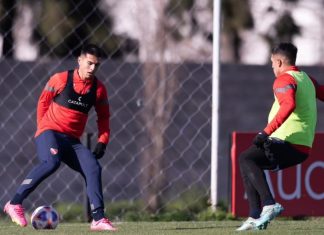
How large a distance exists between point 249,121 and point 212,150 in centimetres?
180

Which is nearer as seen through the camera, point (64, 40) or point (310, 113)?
point (310, 113)

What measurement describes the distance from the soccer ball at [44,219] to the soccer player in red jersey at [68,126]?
115 millimetres

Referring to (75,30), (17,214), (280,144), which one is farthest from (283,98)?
(75,30)

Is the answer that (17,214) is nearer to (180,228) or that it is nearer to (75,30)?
(180,228)

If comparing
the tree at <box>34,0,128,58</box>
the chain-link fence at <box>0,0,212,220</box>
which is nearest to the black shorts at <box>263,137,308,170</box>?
the chain-link fence at <box>0,0,212,220</box>

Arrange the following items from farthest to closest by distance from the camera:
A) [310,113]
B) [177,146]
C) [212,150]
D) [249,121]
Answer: [249,121] → [177,146] → [212,150] → [310,113]

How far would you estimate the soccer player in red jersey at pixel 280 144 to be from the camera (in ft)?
30.7

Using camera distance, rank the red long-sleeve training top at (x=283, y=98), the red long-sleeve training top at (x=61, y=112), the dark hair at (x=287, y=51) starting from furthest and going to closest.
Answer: the red long-sleeve training top at (x=61, y=112)
the dark hair at (x=287, y=51)
the red long-sleeve training top at (x=283, y=98)

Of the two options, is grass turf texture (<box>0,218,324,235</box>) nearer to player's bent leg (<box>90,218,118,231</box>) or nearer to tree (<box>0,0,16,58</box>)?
player's bent leg (<box>90,218,118,231</box>)

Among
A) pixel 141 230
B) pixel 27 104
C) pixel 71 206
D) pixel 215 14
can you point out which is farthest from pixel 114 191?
pixel 141 230

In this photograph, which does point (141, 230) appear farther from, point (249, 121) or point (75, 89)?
point (249, 121)

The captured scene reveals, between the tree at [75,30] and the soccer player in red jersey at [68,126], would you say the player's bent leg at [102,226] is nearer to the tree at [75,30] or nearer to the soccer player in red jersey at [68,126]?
the soccer player in red jersey at [68,126]

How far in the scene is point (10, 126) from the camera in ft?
40.5

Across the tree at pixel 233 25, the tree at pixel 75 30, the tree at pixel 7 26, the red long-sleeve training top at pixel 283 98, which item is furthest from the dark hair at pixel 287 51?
the tree at pixel 233 25
